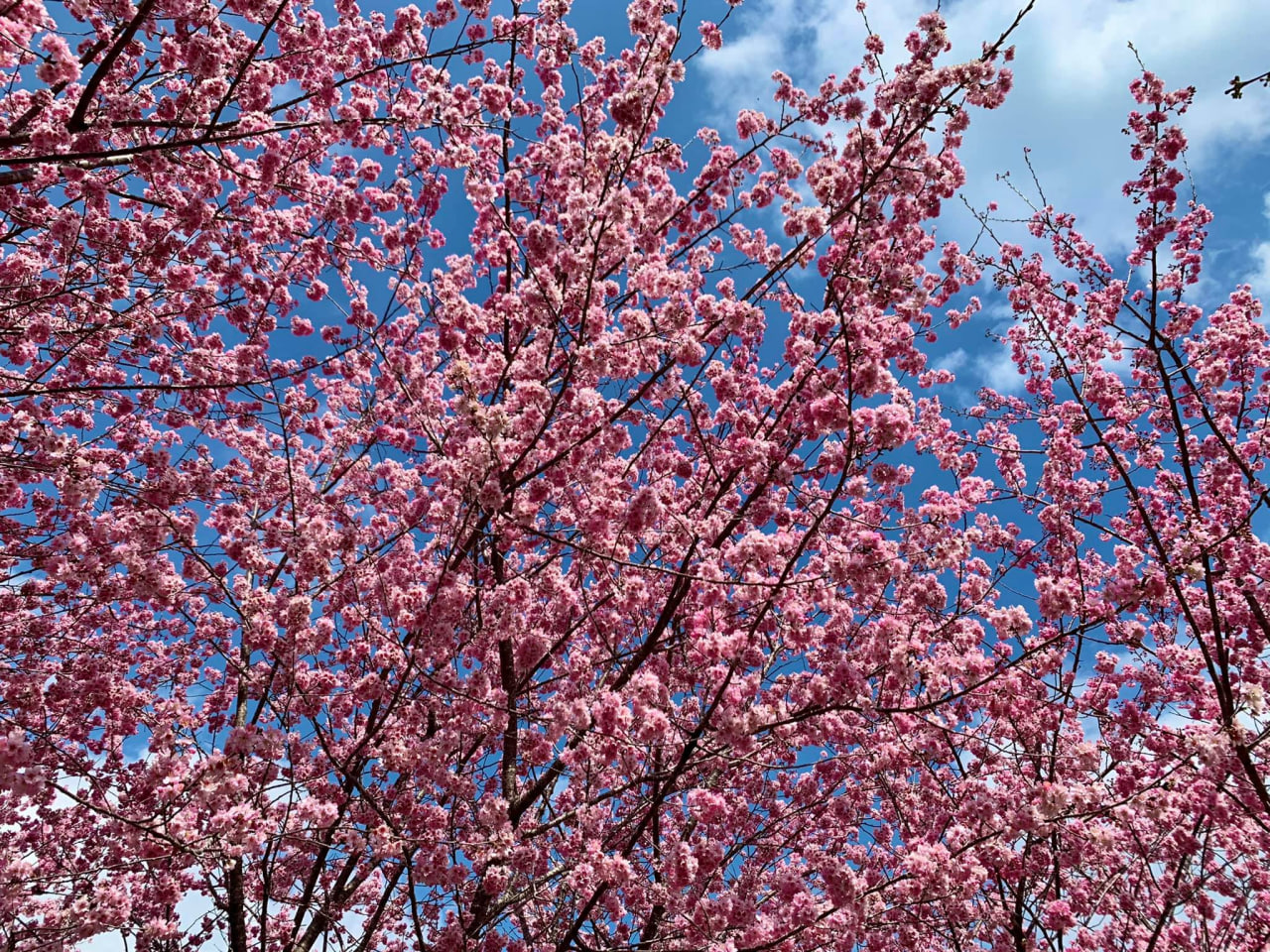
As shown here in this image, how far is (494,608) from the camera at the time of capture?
7074 millimetres

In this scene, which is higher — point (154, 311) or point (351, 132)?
point (351, 132)

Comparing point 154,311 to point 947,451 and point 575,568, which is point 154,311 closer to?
point 575,568

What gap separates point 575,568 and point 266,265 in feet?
18.5

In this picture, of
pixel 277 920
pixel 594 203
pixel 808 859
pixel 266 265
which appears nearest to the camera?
pixel 594 203

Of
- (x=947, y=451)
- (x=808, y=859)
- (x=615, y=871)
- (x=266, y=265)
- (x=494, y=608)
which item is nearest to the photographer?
(x=615, y=871)

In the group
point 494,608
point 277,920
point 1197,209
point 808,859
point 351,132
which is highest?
point 1197,209

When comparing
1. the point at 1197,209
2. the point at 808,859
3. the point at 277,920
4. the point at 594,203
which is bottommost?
the point at 277,920

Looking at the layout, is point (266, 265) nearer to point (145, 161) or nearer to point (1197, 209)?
point (145, 161)

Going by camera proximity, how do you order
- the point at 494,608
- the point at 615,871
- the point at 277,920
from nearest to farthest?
the point at 615,871 < the point at 494,608 < the point at 277,920

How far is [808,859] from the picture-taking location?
25.1 ft

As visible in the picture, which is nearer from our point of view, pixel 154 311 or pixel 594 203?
pixel 594 203

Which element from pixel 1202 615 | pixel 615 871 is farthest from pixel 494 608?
pixel 1202 615

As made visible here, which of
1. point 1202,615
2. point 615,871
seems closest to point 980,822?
point 615,871

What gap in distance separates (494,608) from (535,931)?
394cm
